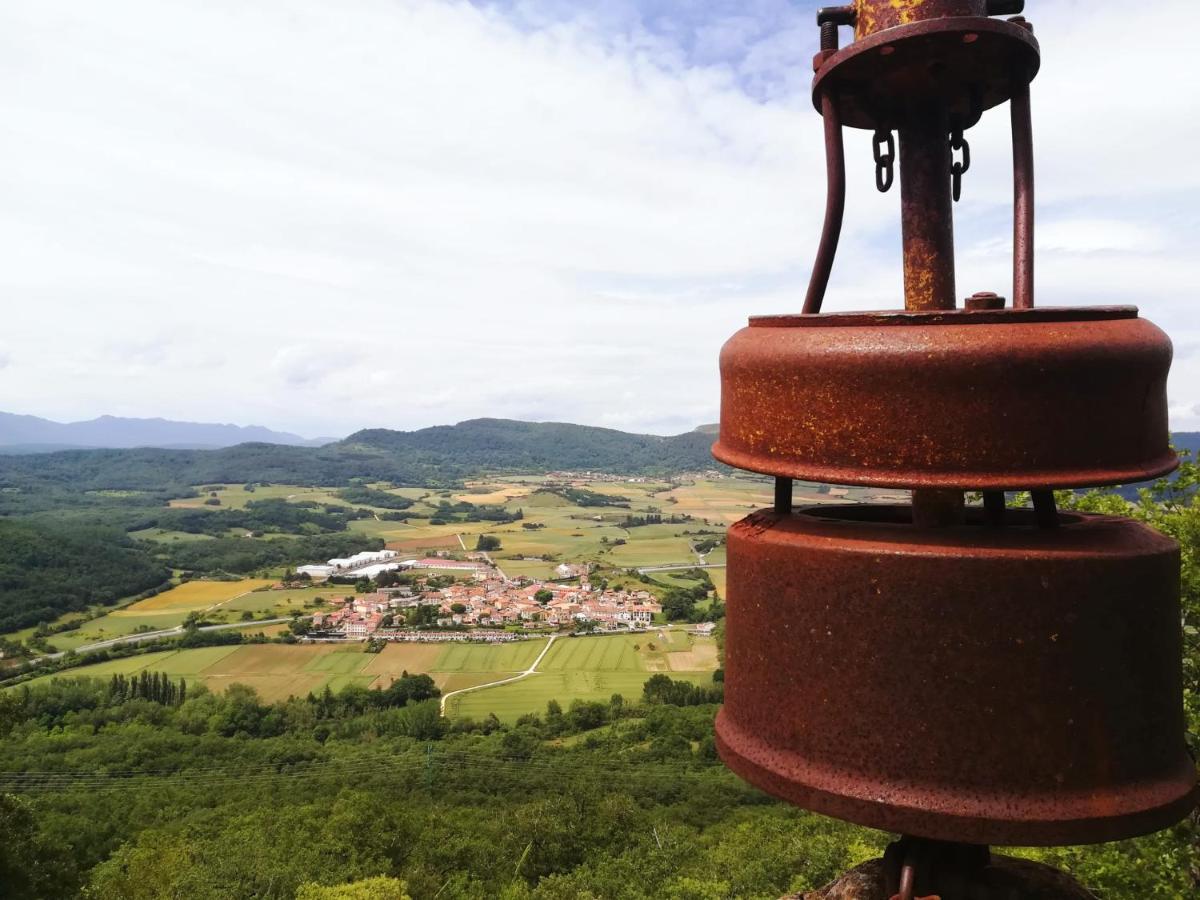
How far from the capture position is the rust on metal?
1.88 m

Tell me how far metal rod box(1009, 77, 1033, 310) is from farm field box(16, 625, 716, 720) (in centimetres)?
4713

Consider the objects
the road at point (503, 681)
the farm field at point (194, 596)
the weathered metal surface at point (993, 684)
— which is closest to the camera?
the weathered metal surface at point (993, 684)

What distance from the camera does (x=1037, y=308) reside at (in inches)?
78.4

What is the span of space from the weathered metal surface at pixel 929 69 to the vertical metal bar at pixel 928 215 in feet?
0.30

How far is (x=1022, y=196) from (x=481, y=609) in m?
75.1

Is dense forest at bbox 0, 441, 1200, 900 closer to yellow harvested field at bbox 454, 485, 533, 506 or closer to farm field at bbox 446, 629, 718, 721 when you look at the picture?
farm field at bbox 446, 629, 718, 721

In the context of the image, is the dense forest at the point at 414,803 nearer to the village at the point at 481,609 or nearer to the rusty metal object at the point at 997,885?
the rusty metal object at the point at 997,885

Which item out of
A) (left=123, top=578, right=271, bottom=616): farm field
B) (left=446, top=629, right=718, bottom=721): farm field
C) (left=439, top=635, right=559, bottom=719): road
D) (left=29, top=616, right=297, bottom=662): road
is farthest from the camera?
(left=123, top=578, right=271, bottom=616): farm field

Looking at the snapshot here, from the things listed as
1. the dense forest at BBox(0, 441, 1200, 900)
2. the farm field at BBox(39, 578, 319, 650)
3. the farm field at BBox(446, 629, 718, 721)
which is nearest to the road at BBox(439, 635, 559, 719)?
the farm field at BBox(446, 629, 718, 721)

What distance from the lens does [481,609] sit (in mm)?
74812

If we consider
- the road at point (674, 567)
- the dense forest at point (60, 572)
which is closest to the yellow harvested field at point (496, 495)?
the road at point (674, 567)

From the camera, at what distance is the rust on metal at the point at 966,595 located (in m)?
1.88

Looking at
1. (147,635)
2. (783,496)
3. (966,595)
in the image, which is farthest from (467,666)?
(966,595)

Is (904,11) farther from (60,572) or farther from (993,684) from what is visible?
(60,572)
